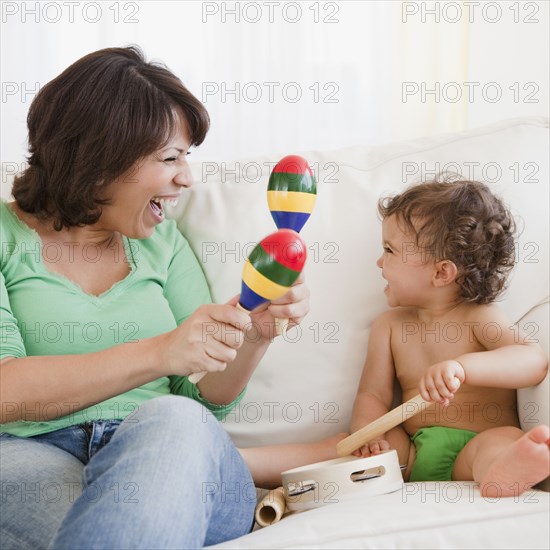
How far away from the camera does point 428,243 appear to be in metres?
1.48

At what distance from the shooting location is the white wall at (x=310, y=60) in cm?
221

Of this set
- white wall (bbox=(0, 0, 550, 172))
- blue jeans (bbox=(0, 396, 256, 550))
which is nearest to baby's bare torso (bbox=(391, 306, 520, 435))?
blue jeans (bbox=(0, 396, 256, 550))

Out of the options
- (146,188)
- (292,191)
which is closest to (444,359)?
(292,191)

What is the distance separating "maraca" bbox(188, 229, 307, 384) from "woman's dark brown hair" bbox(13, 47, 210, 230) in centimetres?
41

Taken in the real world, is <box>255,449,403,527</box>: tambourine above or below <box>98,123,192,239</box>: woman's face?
below

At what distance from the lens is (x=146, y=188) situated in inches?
54.6

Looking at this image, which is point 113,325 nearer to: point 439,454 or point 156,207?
point 156,207

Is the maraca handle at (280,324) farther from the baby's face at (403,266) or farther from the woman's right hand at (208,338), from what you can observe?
the baby's face at (403,266)

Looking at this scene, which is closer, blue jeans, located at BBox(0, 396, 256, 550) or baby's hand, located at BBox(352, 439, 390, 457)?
blue jeans, located at BBox(0, 396, 256, 550)

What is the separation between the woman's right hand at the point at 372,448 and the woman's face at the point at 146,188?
50 centimetres

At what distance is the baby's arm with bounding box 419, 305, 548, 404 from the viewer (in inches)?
49.3

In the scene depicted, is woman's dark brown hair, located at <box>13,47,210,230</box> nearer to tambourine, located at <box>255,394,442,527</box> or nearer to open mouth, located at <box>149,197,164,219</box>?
open mouth, located at <box>149,197,164,219</box>

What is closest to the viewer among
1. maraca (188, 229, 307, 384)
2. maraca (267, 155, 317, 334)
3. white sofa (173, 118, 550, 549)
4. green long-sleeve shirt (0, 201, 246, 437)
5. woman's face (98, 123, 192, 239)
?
maraca (188, 229, 307, 384)

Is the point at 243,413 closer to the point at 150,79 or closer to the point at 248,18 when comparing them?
the point at 150,79
